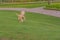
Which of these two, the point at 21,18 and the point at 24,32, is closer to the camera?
the point at 24,32

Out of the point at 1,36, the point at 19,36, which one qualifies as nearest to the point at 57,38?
the point at 19,36

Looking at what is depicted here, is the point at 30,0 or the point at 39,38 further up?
the point at 39,38

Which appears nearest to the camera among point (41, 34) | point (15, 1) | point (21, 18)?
point (41, 34)

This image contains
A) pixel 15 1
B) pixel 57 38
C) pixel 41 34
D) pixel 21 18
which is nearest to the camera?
pixel 57 38

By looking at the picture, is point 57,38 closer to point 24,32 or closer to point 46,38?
point 46,38

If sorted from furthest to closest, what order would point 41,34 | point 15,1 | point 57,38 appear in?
point 15,1, point 41,34, point 57,38

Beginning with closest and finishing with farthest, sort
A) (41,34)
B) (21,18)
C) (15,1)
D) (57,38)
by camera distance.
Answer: (57,38) → (41,34) → (21,18) → (15,1)

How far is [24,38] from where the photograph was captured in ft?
26.4

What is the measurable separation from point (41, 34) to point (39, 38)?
80 centimetres

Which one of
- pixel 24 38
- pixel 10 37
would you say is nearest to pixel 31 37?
pixel 24 38

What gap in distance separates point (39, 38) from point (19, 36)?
853mm

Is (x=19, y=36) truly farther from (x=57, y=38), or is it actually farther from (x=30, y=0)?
(x=30, y=0)

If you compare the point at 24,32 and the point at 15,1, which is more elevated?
the point at 24,32

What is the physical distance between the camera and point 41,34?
29.0ft
